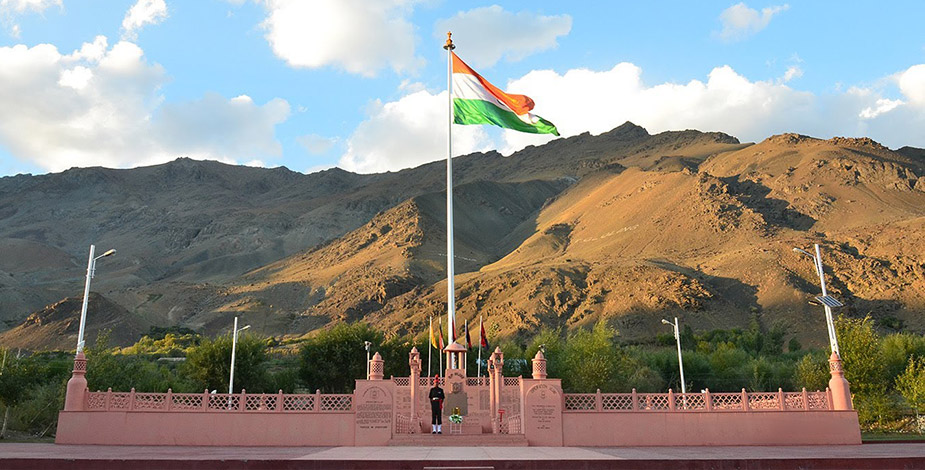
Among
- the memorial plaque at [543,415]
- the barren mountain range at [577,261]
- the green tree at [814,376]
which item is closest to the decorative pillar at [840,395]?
the memorial plaque at [543,415]

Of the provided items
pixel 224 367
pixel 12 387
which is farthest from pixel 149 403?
pixel 224 367

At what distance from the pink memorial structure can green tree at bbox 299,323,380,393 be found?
33.1 m

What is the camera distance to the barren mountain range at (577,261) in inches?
3260

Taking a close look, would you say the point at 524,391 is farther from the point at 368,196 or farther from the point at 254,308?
the point at 368,196

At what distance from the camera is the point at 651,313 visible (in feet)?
265

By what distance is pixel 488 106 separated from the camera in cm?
2641

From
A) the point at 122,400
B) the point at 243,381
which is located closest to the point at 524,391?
the point at 122,400

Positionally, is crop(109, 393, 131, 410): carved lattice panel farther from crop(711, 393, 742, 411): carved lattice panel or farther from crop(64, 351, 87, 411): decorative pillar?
crop(711, 393, 742, 411): carved lattice panel

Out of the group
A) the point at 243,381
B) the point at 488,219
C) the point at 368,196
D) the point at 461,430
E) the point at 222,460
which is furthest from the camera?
the point at 368,196

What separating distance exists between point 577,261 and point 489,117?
254ft

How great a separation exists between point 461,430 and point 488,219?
142 m

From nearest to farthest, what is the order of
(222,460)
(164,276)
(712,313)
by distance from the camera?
(222,460), (712,313), (164,276)

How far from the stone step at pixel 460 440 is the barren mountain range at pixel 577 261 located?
5967 centimetres

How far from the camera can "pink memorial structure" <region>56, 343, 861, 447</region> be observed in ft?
64.3
